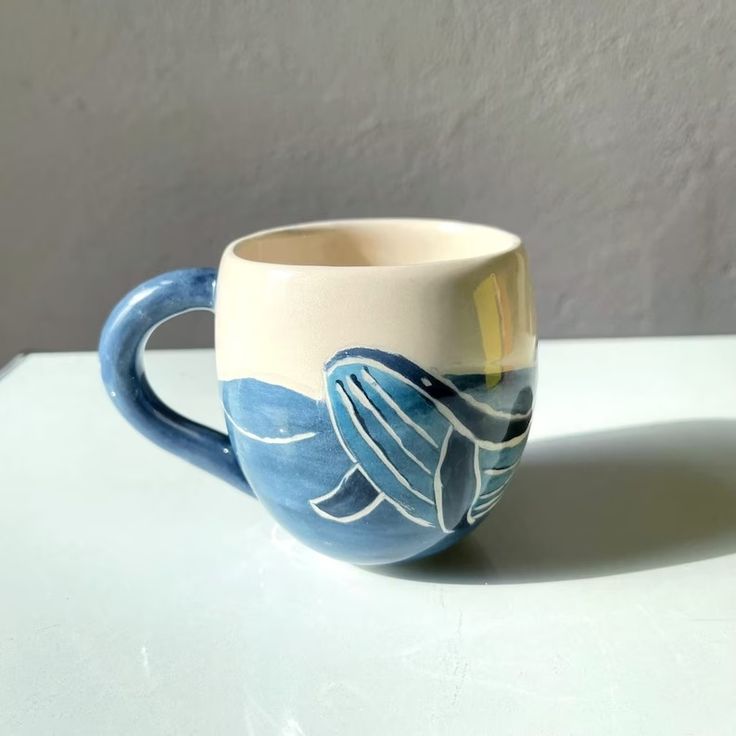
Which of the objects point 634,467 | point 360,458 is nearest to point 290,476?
point 360,458

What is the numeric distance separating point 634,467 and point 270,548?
196 millimetres

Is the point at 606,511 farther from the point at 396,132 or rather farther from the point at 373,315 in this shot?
the point at 396,132

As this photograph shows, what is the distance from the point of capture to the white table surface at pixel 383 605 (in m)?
0.29

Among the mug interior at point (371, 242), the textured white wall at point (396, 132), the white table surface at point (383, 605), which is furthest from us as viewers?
the textured white wall at point (396, 132)

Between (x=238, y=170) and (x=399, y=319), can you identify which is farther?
(x=238, y=170)

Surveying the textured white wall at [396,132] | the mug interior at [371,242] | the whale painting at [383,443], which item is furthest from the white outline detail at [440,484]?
the textured white wall at [396,132]

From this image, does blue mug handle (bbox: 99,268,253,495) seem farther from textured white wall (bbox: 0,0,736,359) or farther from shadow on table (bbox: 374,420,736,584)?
textured white wall (bbox: 0,0,736,359)

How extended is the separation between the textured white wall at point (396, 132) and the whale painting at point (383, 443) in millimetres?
373

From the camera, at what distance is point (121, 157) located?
691 millimetres

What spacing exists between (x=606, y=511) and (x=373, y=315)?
0.18m

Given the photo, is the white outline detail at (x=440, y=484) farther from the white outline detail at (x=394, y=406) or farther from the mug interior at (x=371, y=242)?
the mug interior at (x=371, y=242)

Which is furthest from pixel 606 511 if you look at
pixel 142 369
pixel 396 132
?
pixel 396 132

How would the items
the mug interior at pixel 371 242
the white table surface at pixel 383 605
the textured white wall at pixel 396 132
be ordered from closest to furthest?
the white table surface at pixel 383 605 → the mug interior at pixel 371 242 → the textured white wall at pixel 396 132

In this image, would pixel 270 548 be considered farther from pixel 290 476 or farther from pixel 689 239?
pixel 689 239
